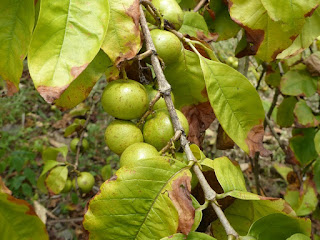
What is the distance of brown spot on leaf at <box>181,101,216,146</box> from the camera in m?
1.23

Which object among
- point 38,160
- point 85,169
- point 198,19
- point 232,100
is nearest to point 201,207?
point 232,100

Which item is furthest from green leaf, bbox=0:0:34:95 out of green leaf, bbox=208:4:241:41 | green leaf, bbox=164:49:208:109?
green leaf, bbox=208:4:241:41

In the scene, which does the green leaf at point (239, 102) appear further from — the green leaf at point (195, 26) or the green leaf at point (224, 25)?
the green leaf at point (224, 25)

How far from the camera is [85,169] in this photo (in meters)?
3.41

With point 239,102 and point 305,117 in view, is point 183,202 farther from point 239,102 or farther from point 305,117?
point 305,117

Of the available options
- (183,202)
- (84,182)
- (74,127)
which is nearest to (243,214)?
(183,202)

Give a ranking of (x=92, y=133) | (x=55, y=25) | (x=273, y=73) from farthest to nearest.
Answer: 1. (x=92, y=133)
2. (x=273, y=73)
3. (x=55, y=25)

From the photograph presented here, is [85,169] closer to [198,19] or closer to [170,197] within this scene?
[198,19]

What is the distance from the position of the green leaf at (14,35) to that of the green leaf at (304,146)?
174cm

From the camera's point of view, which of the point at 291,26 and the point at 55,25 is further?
the point at 291,26

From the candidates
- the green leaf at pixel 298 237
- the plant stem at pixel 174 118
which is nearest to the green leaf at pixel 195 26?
the plant stem at pixel 174 118

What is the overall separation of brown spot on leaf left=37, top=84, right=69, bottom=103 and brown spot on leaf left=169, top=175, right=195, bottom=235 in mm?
346

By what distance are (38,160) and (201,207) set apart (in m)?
3.04

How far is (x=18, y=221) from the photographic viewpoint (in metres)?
0.87
